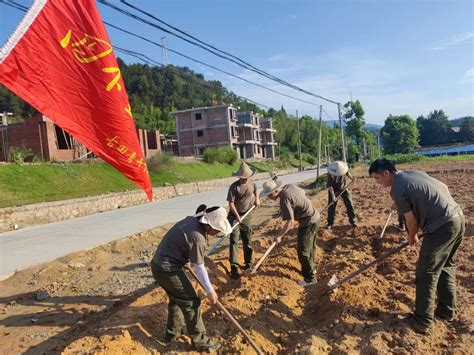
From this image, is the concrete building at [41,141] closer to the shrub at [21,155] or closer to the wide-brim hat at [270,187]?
the shrub at [21,155]

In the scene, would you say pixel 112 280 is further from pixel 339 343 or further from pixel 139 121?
pixel 139 121

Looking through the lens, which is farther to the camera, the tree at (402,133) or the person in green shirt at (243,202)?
the tree at (402,133)

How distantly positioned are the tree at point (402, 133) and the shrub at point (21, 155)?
59504 millimetres

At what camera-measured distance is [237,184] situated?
7.11m

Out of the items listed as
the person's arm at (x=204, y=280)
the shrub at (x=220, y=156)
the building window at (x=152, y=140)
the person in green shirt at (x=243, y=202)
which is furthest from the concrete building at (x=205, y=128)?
the person's arm at (x=204, y=280)

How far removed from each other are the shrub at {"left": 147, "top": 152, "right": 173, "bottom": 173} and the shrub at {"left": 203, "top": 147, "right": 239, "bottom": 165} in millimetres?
8535

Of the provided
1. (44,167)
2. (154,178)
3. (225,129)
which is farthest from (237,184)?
(225,129)

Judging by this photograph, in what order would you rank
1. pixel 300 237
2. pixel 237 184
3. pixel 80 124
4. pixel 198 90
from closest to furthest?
pixel 80 124, pixel 300 237, pixel 237 184, pixel 198 90

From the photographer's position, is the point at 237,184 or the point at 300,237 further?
the point at 237,184

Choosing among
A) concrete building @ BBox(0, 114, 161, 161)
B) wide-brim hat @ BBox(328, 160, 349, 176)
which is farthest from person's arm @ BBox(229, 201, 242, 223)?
concrete building @ BBox(0, 114, 161, 161)

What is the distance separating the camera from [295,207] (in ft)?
19.4

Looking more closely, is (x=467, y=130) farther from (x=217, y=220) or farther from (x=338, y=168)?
(x=217, y=220)

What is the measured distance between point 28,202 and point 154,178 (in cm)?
1120

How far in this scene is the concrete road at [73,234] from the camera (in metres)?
9.50
